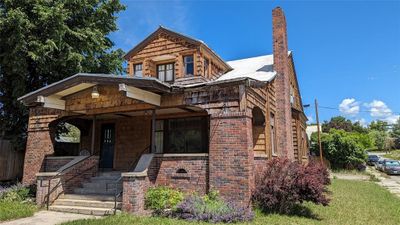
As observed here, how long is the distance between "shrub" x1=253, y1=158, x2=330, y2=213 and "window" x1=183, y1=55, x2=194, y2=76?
661cm

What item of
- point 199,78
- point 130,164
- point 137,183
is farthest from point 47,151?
point 199,78

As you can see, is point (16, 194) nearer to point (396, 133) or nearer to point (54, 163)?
point (54, 163)

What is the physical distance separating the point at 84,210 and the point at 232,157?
4601mm

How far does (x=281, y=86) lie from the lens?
15.2m

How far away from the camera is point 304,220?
8.40 meters

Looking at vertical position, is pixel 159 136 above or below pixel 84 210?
above

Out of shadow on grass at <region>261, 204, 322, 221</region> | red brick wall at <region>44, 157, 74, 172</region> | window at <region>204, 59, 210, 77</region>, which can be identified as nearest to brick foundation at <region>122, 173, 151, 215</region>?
shadow on grass at <region>261, 204, 322, 221</region>

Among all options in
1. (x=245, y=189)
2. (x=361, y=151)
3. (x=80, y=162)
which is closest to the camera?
(x=245, y=189)

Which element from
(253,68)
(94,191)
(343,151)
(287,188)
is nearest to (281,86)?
(253,68)

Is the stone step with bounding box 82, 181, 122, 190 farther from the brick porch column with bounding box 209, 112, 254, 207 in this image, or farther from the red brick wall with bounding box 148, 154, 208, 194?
the brick porch column with bounding box 209, 112, 254, 207

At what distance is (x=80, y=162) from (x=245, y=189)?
6.06 metres

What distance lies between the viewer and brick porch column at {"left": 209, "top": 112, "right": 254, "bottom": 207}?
902 centimetres

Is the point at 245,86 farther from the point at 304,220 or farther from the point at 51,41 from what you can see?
the point at 51,41

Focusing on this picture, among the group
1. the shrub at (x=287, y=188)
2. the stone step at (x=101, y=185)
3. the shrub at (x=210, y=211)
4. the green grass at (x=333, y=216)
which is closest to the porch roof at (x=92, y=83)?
the stone step at (x=101, y=185)
